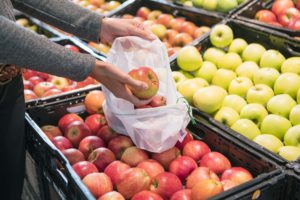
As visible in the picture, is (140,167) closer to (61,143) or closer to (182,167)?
(182,167)

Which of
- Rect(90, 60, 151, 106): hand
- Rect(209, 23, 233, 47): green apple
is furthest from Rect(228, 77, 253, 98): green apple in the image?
Rect(90, 60, 151, 106): hand

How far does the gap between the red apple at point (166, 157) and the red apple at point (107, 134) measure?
0.26m

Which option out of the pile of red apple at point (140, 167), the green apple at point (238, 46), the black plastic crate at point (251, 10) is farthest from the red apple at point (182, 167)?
the black plastic crate at point (251, 10)

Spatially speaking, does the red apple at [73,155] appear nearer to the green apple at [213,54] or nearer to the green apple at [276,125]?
the green apple at [276,125]

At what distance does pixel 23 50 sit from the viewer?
53.7 inches

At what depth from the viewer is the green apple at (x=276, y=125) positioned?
2.02m

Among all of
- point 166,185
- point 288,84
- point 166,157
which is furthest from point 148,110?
point 288,84

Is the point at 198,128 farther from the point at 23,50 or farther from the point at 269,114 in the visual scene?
the point at 23,50

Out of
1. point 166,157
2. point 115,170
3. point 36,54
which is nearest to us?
point 36,54

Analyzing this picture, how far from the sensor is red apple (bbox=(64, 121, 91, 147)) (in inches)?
85.0

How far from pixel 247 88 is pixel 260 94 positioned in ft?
0.43

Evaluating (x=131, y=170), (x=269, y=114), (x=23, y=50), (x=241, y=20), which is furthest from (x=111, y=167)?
(x=241, y=20)

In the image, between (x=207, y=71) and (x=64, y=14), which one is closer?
(x=64, y=14)

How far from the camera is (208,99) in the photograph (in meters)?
2.18
